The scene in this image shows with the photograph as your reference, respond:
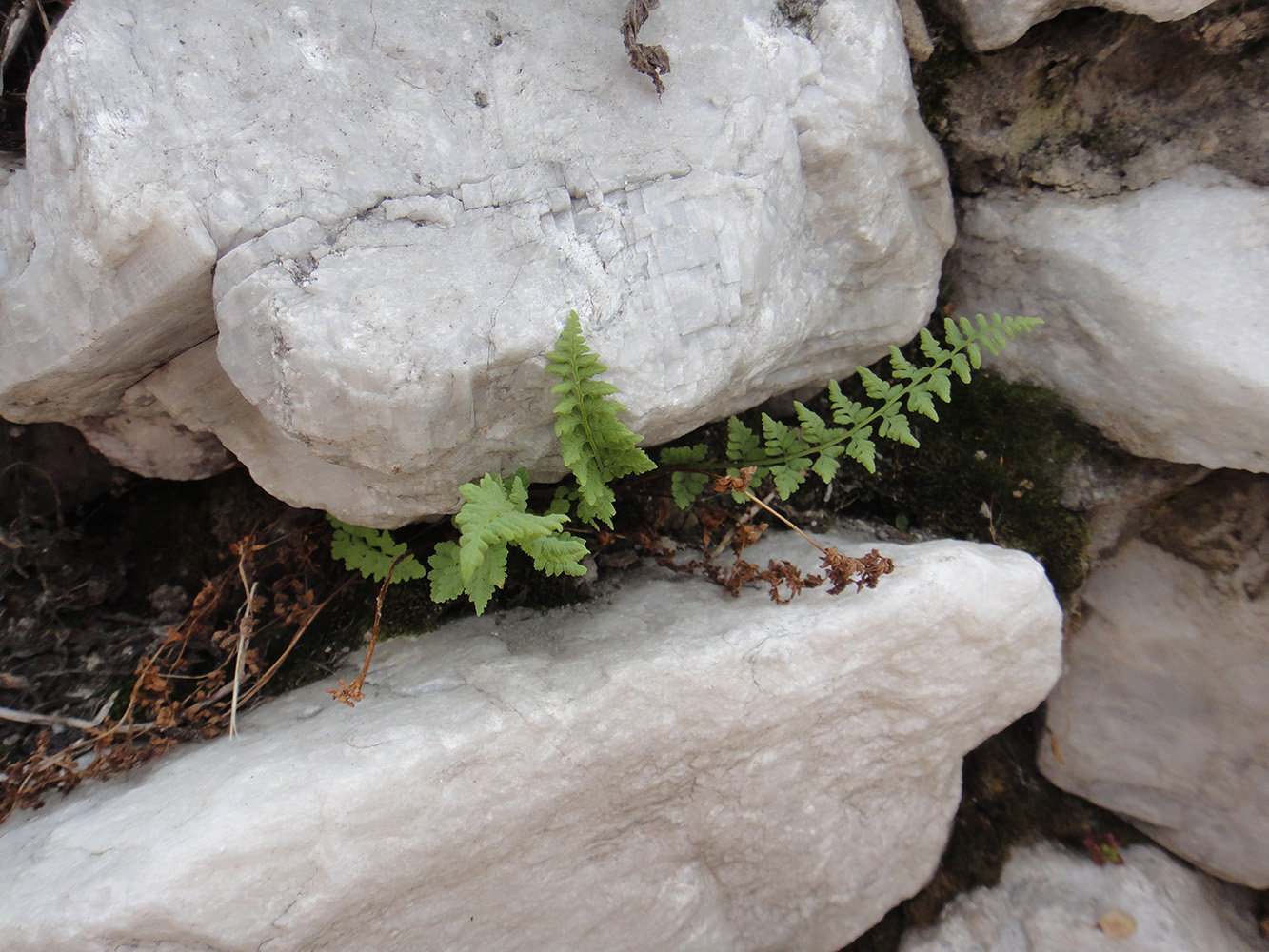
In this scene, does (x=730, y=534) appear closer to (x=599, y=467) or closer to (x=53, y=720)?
(x=599, y=467)

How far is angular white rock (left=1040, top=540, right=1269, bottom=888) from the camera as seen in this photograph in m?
4.34

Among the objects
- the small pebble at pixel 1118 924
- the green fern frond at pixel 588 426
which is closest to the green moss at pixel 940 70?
the green fern frond at pixel 588 426

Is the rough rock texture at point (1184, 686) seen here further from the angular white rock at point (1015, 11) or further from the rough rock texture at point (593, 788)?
the angular white rock at point (1015, 11)

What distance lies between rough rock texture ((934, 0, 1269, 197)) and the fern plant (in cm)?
111

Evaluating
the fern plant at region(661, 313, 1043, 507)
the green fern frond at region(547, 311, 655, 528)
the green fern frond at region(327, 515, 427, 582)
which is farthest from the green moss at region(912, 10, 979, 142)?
the green fern frond at region(327, 515, 427, 582)

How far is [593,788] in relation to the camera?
3.34m

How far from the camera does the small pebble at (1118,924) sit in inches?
163

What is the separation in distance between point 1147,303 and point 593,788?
3.54 metres

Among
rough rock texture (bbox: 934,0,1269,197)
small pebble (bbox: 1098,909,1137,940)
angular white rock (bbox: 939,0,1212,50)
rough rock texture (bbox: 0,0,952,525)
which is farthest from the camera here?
small pebble (bbox: 1098,909,1137,940)

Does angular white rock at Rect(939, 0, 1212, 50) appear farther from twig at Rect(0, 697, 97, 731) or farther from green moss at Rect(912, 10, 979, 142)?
twig at Rect(0, 697, 97, 731)

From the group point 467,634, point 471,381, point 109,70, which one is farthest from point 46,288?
point 467,634

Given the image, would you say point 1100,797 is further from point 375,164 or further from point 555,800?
point 375,164

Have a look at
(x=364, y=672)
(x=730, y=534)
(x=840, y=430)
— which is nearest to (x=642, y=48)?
(x=840, y=430)

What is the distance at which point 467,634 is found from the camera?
371 cm
